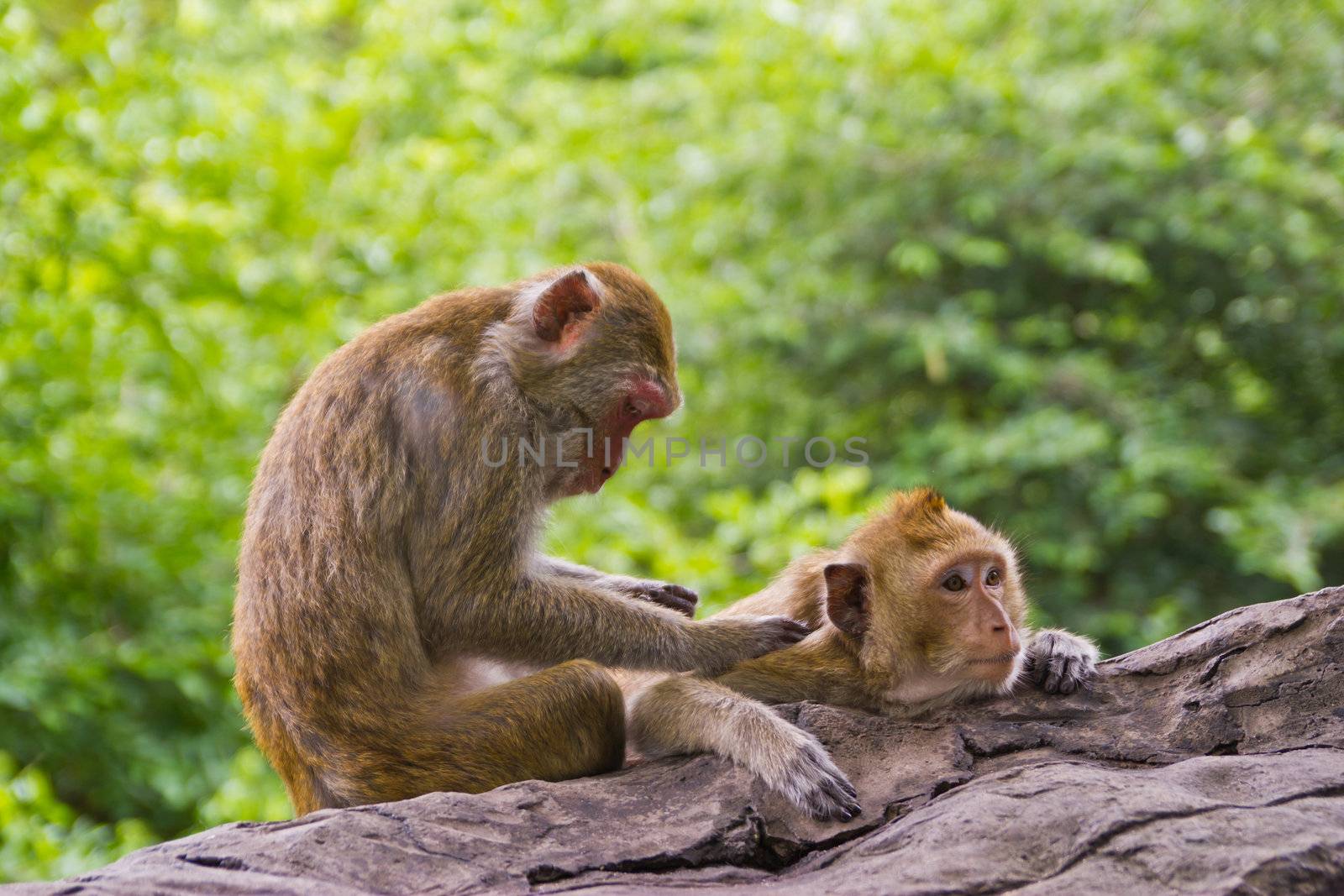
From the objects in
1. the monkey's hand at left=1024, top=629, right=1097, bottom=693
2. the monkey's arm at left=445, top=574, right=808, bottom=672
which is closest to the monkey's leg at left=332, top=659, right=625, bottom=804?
the monkey's arm at left=445, top=574, right=808, bottom=672

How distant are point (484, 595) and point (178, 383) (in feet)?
11.0

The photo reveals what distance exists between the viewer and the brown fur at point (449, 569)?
114 inches

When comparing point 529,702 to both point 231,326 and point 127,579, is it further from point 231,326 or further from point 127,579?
point 231,326

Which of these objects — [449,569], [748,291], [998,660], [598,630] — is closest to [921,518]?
[998,660]

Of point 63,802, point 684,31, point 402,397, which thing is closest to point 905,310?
point 684,31

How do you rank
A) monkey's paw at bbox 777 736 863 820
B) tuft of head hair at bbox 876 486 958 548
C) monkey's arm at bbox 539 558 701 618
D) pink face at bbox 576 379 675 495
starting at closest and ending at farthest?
monkey's paw at bbox 777 736 863 820 < tuft of head hair at bbox 876 486 958 548 < pink face at bbox 576 379 675 495 < monkey's arm at bbox 539 558 701 618

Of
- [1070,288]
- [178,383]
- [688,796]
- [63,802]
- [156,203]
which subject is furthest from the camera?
[1070,288]

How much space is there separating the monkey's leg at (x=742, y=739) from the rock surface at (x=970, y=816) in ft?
0.14

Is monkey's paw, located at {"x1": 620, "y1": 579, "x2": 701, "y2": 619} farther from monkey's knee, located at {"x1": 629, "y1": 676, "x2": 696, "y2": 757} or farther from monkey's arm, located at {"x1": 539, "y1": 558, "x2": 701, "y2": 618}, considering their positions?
monkey's knee, located at {"x1": 629, "y1": 676, "x2": 696, "y2": 757}

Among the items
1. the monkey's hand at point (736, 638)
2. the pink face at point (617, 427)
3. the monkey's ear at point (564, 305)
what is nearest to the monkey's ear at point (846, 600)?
the monkey's hand at point (736, 638)

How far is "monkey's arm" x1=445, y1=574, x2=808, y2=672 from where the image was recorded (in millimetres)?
3129

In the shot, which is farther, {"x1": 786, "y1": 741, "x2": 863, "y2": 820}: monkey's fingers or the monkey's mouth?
the monkey's mouth

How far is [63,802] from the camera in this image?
621 cm

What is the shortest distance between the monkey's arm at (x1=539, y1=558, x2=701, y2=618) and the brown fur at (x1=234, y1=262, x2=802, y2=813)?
0.28 ft
